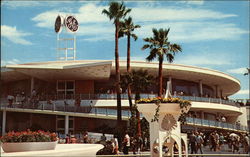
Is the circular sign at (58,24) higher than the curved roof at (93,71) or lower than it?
higher

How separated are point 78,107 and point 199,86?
1984 cm

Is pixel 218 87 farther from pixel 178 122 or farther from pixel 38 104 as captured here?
pixel 178 122

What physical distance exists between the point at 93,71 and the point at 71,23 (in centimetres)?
934

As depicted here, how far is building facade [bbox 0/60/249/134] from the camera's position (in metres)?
32.4

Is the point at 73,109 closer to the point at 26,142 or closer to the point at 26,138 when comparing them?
the point at 26,138

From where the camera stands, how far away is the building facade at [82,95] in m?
32.4

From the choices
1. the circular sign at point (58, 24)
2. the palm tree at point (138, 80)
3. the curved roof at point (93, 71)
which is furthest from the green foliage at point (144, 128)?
the circular sign at point (58, 24)

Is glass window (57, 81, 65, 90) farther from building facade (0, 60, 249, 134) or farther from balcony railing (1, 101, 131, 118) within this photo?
balcony railing (1, 101, 131, 118)

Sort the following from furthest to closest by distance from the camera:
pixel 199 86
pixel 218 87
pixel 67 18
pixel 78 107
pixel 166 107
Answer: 1. pixel 218 87
2. pixel 199 86
3. pixel 67 18
4. pixel 78 107
5. pixel 166 107

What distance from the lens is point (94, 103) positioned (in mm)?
34875

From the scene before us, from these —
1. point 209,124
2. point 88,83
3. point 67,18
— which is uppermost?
point 67,18

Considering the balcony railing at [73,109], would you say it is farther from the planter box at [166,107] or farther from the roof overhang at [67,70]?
the planter box at [166,107]

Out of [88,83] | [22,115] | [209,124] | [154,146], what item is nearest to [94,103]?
[88,83]

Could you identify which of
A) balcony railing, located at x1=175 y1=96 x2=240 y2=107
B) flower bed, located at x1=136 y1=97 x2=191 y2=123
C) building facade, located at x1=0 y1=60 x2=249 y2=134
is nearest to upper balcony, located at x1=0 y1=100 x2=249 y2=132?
building facade, located at x1=0 y1=60 x2=249 y2=134
